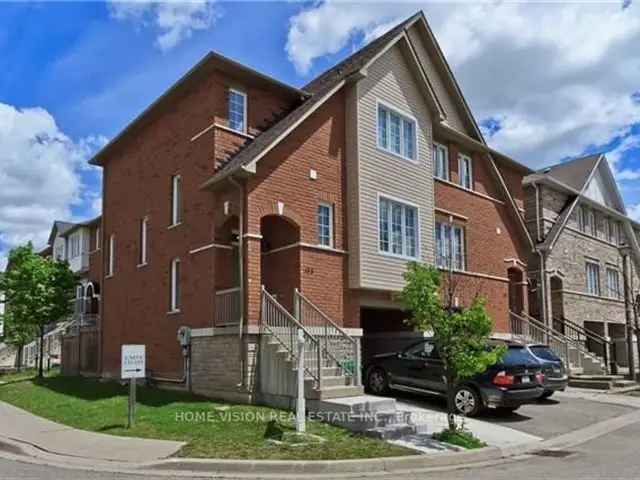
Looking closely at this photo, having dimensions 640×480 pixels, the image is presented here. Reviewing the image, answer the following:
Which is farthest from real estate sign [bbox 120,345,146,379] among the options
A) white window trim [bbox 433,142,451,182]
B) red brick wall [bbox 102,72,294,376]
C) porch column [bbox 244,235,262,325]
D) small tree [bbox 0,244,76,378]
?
small tree [bbox 0,244,76,378]

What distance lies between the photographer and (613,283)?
117ft

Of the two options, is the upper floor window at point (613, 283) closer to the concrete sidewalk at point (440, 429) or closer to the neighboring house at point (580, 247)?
the neighboring house at point (580, 247)

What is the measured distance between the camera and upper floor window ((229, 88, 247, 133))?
17.8m

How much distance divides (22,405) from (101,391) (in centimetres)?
207

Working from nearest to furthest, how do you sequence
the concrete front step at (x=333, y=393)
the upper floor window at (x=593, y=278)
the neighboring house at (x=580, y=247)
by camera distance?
the concrete front step at (x=333, y=393) < the neighboring house at (x=580, y=247) < the upper floor window at (x=593, y=278)

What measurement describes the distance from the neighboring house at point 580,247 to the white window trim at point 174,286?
55.7 ft

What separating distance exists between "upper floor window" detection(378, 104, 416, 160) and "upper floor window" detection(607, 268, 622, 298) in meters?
20.1

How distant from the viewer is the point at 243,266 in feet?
50.0

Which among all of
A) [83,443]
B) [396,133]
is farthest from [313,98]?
[83,443]

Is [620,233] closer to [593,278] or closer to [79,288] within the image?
[593,278]

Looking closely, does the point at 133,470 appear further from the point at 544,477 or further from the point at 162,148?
the point at 162,148

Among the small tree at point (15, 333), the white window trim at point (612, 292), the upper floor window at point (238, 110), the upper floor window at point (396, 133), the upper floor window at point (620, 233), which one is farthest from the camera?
the upper floor window at point (620, 233)

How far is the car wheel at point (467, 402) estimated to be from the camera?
14.7 m

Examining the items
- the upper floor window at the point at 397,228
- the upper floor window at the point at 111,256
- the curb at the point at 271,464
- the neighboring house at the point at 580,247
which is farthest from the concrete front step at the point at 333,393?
the neighboring house at the point at 580,247
